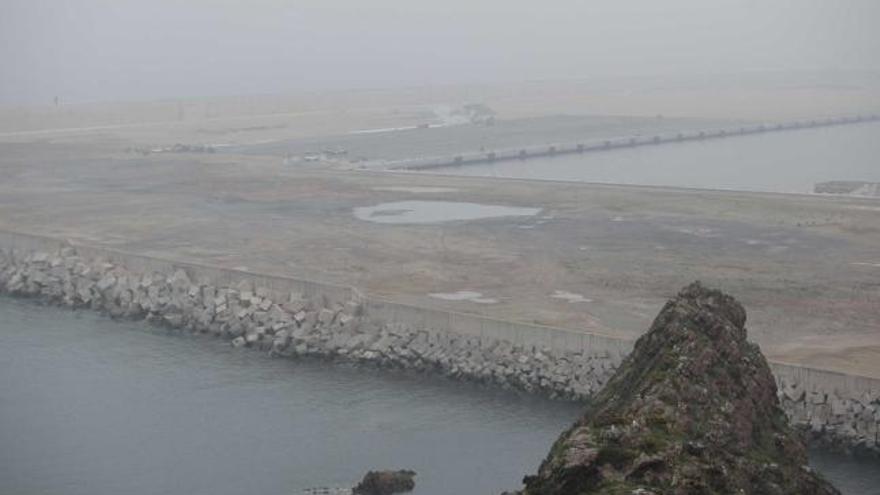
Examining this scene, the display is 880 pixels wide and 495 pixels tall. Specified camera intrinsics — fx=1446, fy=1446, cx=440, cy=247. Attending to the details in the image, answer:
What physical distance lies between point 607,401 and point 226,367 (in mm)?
7641

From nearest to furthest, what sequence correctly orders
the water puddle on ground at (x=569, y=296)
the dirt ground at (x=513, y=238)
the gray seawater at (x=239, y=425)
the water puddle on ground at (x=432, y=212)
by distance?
1. the gray seawater at (x=239, y=425)
2. the dirt ground at (x=513, y=238)
3. the water puddle on ground at (x=569, y=296)
4. the water puddle on ground at (x=432, y=212)

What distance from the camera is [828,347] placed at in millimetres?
14188

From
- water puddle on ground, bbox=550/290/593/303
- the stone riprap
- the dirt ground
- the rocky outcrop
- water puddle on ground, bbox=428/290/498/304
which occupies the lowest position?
the rocky outcrop

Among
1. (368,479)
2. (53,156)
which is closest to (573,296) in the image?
(368,479)

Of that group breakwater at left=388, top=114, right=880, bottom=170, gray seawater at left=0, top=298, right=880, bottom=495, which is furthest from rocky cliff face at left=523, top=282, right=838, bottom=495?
breakwater at left=388, top=114, right=880, bottom=170

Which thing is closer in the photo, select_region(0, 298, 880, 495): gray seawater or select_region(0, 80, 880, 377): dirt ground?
select_region(0, 298, 880, 495): gray seawater

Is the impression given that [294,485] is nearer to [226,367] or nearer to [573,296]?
[226,367]

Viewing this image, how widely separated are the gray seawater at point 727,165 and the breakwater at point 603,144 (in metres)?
0.43

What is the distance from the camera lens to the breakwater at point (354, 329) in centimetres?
1270

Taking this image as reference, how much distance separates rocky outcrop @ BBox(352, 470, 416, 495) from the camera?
11.3 metres

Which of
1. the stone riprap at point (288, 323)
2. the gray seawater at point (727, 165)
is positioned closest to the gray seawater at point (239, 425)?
the stone riprap at point (288, 323)

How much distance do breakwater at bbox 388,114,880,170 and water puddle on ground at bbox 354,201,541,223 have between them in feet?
26.8

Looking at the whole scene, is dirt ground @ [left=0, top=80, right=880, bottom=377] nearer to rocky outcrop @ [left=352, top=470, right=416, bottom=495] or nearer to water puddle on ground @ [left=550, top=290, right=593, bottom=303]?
water puddle on ground @ [left=550, top=290, right=593, bottom=303]

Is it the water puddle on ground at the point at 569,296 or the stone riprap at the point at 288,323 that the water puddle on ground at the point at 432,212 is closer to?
the stone riprap at the point at 288,323
